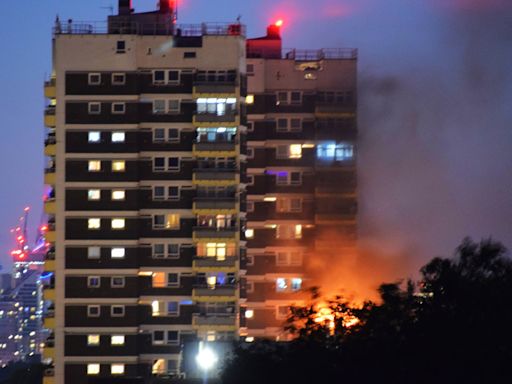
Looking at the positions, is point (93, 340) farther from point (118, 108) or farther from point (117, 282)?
point (118, 108)

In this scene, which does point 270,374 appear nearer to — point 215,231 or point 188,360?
point 188,360

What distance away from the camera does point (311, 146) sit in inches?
4422

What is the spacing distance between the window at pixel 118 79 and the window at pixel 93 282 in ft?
35.4

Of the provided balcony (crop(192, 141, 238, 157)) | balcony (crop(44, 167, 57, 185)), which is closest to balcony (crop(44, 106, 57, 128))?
balcony (crop(44, 167, 57, 185))

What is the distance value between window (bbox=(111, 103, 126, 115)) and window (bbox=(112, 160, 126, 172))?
2.71m

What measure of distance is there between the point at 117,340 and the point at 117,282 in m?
3.21

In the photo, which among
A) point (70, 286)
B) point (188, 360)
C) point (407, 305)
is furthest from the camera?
point (70, 286)

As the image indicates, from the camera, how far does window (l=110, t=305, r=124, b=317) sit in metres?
99.6

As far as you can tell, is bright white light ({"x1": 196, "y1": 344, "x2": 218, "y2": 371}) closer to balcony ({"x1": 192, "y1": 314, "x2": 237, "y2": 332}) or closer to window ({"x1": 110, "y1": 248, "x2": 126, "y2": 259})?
balcony ({"x1": 192, "y1": 314, "x2": 237, "y2": 332})

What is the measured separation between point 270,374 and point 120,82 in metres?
44.6

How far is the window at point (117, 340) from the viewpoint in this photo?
326 feet

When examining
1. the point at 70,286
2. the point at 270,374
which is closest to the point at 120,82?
the point at 70,286

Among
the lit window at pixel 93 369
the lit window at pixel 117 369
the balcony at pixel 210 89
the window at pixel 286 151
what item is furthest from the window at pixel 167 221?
the window at pixel 286 151

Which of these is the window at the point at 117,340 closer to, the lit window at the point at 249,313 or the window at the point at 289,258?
the lit window at the point at 249,313
